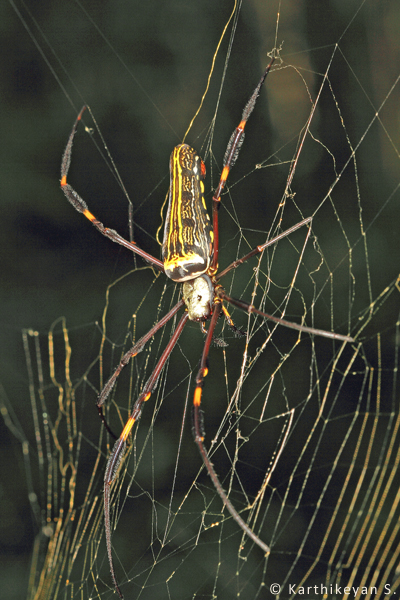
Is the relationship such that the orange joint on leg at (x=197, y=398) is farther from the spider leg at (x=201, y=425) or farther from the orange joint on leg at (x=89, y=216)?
the orange joint on leg at (x=89, y=216)

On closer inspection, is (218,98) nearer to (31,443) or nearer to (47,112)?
(47,112)

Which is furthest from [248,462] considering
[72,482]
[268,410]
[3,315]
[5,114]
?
[5,114]

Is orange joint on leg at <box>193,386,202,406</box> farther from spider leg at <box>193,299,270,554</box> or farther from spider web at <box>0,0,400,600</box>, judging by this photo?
spider web at <box>0,0,400,600</box>

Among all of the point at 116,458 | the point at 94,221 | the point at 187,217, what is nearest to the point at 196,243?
the point at 187,217

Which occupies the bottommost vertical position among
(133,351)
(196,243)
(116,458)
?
(116,458)

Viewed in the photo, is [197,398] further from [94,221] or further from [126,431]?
[94,221]

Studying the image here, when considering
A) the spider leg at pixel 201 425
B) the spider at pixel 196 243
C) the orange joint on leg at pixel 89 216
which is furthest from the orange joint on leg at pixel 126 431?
the orange joint on leg at pixel 89 216
